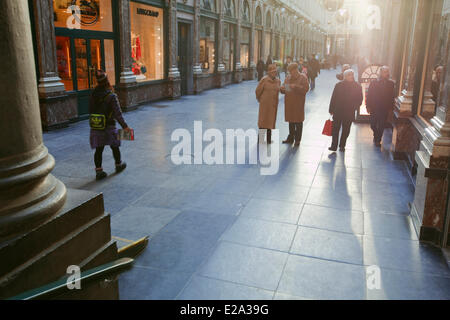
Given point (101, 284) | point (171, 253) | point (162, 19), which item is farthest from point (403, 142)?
point (162, 19)

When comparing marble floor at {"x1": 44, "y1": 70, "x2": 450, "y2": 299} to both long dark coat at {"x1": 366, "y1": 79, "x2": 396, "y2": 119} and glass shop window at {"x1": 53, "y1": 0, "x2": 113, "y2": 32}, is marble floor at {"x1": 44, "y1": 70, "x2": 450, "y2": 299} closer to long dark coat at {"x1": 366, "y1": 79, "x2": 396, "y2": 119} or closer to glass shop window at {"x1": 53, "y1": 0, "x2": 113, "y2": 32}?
long dark coat at {"x1": 366, "y1": 79, "x2": 396, "y2": 119}

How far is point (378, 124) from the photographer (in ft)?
30.3

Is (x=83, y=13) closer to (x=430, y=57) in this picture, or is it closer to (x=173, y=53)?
(x=173, y=53)

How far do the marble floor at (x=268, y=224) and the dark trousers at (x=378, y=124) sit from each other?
329 millimetres

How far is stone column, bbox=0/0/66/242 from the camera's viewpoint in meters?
2.29

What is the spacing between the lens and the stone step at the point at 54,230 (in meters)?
2.28

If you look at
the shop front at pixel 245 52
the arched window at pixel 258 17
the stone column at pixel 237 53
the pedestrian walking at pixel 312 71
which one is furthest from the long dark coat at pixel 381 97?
the arched window at pixel 258 17

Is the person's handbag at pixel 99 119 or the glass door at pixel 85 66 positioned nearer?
the person's handbag at pixel 99 119

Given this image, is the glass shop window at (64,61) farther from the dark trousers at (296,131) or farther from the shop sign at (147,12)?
the dark trousers at (296,131)

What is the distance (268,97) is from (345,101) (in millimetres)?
1619

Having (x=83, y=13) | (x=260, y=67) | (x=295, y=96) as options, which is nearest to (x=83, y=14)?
(x=83, y=13)

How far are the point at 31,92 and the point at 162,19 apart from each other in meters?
14.6

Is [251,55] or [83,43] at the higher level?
[83,43]

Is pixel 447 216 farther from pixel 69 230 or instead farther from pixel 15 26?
pixel 15 26
